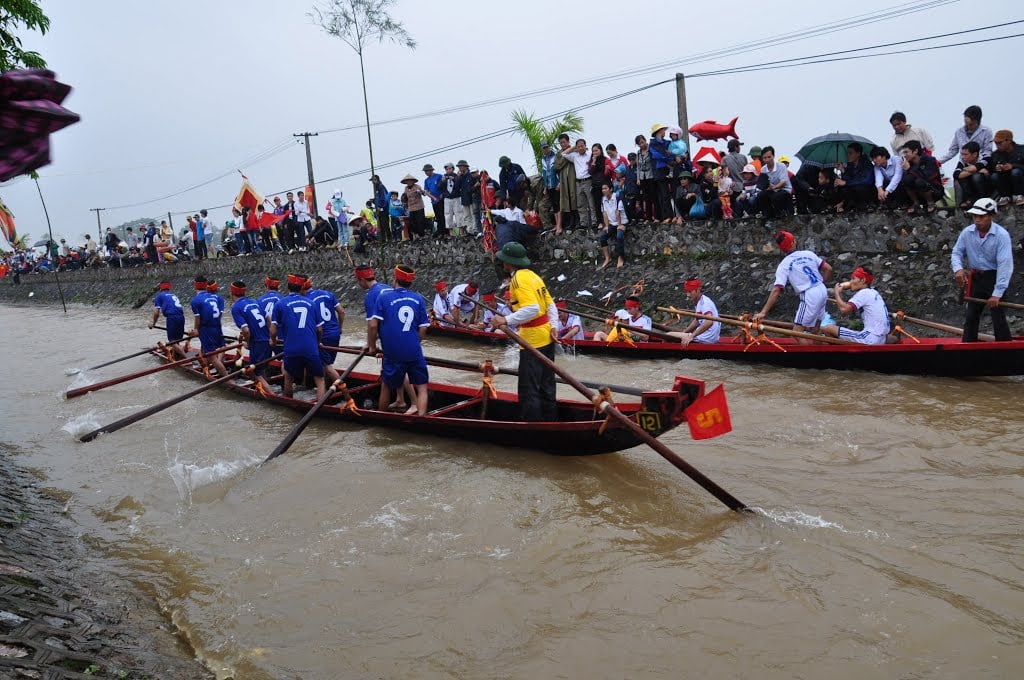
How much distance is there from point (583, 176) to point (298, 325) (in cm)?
799

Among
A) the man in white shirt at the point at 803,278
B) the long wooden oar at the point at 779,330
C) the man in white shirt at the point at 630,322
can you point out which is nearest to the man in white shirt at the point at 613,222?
the man in white shirt at the point at 630,322

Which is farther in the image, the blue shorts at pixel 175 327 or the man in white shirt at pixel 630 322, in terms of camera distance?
the blue shorts at pixel 175 327

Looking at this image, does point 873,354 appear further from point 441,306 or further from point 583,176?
point 441,306

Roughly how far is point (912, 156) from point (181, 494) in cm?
1080

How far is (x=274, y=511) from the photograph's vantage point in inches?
249

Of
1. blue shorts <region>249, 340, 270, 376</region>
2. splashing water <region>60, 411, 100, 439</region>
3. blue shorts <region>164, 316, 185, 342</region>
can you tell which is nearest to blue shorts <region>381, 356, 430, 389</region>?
blue shorts <region>249, 340, 270, 376</region>

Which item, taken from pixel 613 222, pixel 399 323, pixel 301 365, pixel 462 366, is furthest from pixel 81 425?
pixel 613 222

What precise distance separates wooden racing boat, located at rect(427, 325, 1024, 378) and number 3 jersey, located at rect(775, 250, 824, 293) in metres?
0.84

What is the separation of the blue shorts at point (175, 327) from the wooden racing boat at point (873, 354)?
356 inches

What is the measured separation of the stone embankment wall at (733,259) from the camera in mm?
10820

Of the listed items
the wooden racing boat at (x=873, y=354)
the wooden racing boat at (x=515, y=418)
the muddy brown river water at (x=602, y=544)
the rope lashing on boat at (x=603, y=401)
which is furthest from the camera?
the wooden racing boat at (x=873, y=354)

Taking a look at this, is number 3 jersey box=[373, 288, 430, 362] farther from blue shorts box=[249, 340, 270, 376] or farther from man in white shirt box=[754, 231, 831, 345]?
man in white shirt box=[754, 231, 831, 345]

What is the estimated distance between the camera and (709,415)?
5344 millimetres

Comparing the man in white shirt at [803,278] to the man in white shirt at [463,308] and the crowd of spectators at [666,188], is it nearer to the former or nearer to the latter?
the crowd of spectators at [666,188]
